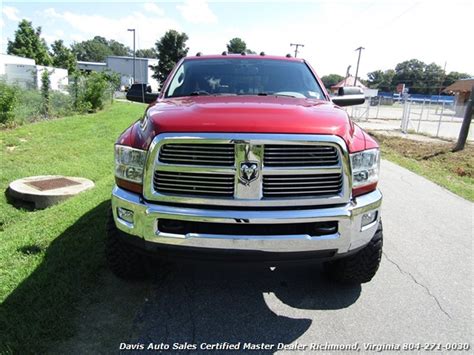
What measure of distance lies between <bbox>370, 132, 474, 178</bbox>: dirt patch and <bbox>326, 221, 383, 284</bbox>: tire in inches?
287

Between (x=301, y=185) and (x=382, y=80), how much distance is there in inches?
5067

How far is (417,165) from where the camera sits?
32.1 ft

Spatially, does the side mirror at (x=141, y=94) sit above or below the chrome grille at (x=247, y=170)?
above

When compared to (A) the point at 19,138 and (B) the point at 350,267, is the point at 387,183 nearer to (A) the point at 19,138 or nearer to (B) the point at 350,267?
(B) the point at 350,267

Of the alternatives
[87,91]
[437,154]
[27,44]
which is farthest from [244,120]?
[27,44]

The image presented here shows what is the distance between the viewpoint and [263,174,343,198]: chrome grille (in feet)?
8.14

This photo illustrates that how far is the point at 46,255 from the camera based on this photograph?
3531mm

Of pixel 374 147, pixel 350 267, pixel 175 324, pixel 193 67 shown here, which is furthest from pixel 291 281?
pixel 193 67

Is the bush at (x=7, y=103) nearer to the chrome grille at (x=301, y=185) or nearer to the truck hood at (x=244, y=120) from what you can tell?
the truck hood at (x=244, y=120)

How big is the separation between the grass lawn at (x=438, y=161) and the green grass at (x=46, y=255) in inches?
249

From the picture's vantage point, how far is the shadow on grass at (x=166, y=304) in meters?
2.50

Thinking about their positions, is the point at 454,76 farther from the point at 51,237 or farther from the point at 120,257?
the point at 120,257

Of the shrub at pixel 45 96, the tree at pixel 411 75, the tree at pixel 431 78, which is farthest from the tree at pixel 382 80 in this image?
the shrub at pixel 45 96

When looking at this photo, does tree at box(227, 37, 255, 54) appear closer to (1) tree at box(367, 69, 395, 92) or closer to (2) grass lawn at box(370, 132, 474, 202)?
(2) grass lawn at box(370, 132, 474, 202)
